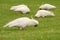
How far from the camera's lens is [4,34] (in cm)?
751

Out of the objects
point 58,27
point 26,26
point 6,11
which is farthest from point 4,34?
point 6,11

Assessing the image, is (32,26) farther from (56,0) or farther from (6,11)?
(56,0)

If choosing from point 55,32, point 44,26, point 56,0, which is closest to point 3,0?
point 56,0

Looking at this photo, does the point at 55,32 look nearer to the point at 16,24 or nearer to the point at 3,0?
the point at 16,24

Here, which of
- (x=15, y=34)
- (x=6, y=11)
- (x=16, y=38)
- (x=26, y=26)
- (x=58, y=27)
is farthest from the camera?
(x=6, y=11)

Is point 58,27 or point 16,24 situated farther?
point 58,27

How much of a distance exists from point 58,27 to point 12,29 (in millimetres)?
1506

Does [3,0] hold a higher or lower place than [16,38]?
higher

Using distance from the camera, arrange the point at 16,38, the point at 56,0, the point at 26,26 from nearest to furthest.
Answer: the point at 16,38
the point at 26,26
the point at 56,0

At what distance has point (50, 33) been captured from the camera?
7.67 meters

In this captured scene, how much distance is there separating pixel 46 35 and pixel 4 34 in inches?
45.8

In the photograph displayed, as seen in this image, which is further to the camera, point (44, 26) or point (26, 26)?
point (44, 26)

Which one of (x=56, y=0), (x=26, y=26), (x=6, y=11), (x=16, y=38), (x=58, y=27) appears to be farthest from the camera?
(x=56, y=0)

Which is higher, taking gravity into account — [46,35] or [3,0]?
[3,0]
